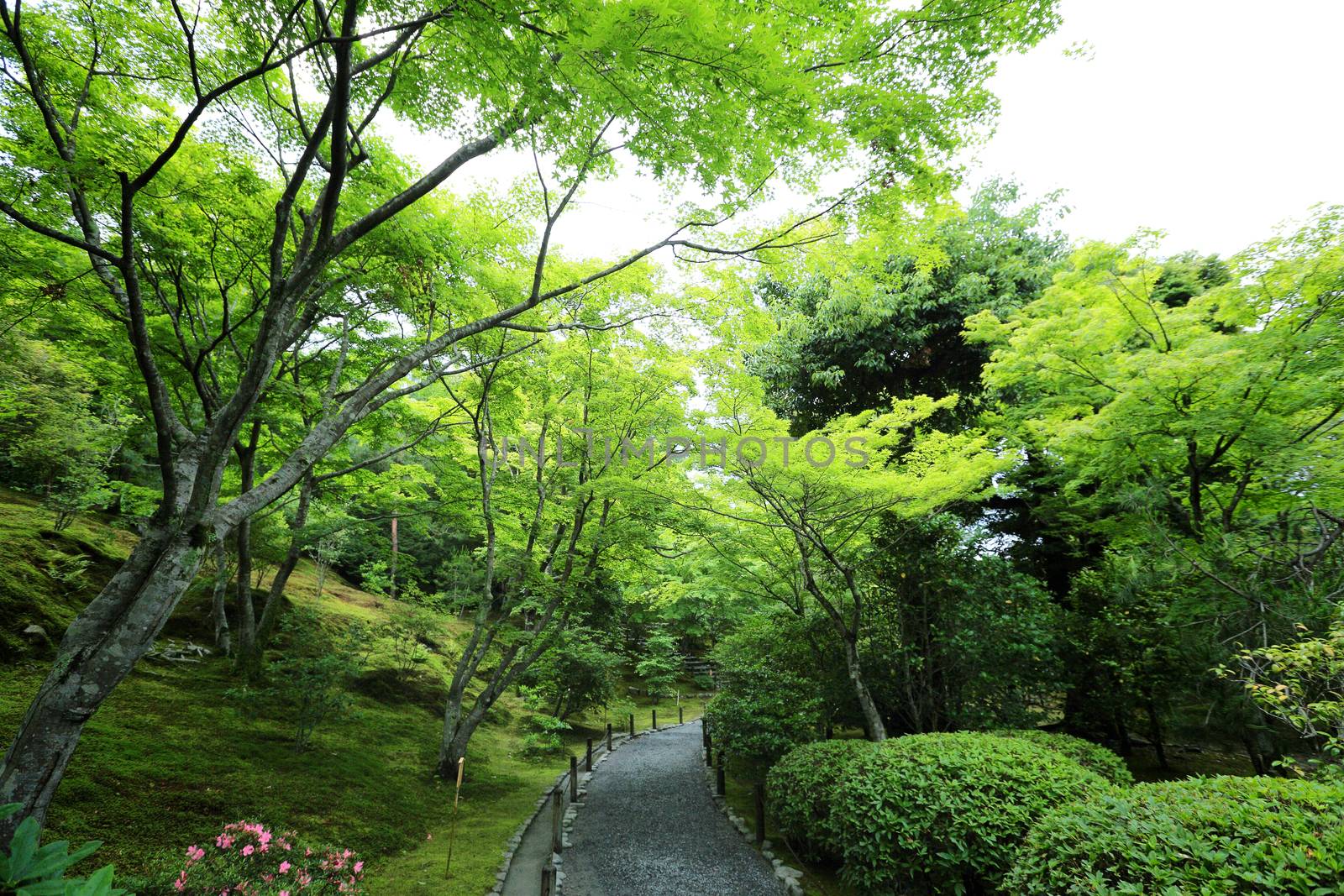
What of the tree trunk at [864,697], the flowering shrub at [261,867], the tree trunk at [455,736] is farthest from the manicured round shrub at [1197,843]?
the tree trunk at [455,736]

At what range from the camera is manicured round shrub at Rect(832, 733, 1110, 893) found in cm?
388

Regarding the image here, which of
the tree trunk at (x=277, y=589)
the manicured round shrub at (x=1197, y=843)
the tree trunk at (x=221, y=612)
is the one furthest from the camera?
the tree trunk at (x=221, y=612)

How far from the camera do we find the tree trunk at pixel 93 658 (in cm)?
287

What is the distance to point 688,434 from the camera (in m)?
7.38

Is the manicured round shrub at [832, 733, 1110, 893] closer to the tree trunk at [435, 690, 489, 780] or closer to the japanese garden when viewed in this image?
the japanese garden

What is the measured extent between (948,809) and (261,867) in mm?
5723

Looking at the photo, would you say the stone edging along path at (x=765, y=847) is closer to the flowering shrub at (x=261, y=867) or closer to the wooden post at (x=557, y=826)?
the wooden post at (x=557, y=826)

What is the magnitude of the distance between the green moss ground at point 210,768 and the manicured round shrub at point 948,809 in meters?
3.90

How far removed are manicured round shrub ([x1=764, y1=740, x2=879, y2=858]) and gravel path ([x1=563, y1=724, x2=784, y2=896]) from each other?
0.52 meters

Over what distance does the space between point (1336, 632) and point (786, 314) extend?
9.42 meters

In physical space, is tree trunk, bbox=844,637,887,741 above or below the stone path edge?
above

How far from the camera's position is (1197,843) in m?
2.39

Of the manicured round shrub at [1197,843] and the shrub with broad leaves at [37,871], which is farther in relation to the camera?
the manicured round shrub at [1197,843]

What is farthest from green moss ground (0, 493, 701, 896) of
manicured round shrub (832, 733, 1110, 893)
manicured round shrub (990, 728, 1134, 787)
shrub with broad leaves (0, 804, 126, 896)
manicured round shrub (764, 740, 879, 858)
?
manicured round shrub (990, 728, 1134, 787)
